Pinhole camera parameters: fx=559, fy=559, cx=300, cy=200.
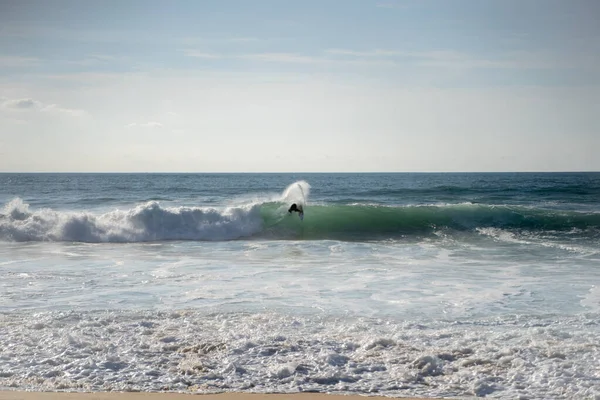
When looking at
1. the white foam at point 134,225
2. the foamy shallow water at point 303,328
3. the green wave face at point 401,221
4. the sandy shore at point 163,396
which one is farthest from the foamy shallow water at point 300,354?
the green wave face at point 401,221

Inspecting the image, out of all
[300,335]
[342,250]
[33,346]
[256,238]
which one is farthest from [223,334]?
[256,238]

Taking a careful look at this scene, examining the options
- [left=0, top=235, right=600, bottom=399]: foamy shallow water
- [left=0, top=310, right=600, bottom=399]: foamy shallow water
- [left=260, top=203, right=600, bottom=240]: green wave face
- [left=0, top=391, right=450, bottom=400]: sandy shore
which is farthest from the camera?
[left=260, top=203, right=600, bottom=240]: green wave face

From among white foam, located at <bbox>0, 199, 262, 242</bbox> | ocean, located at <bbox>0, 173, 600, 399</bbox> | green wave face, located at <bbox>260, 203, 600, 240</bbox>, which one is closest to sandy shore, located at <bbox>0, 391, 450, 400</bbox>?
ocean, located at <bbox>0, 173, 600, 399</bbox>

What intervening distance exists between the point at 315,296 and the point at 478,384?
362 centimetres

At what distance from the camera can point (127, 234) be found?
56.9 feet

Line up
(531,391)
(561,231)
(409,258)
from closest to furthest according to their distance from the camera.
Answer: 1. (531,391)
2. (409,258)
3. (561,231)

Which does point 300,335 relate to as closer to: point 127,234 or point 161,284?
point 161,284

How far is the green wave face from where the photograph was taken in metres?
18.8

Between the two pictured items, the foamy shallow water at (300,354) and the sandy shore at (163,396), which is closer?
the sandy shore at (163,396)

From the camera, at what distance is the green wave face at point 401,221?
18.8 m

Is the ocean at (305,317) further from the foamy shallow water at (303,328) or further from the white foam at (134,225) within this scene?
the white foam at (134,225)

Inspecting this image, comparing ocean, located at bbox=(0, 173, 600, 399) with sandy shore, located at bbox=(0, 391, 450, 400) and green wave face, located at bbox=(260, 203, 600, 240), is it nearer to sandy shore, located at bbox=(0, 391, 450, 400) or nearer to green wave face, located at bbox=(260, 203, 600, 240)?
sandy shore, located at bbox=(0, 391, 450, 400)

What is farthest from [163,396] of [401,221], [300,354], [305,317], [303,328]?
[401,221]

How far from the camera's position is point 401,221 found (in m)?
20.2
